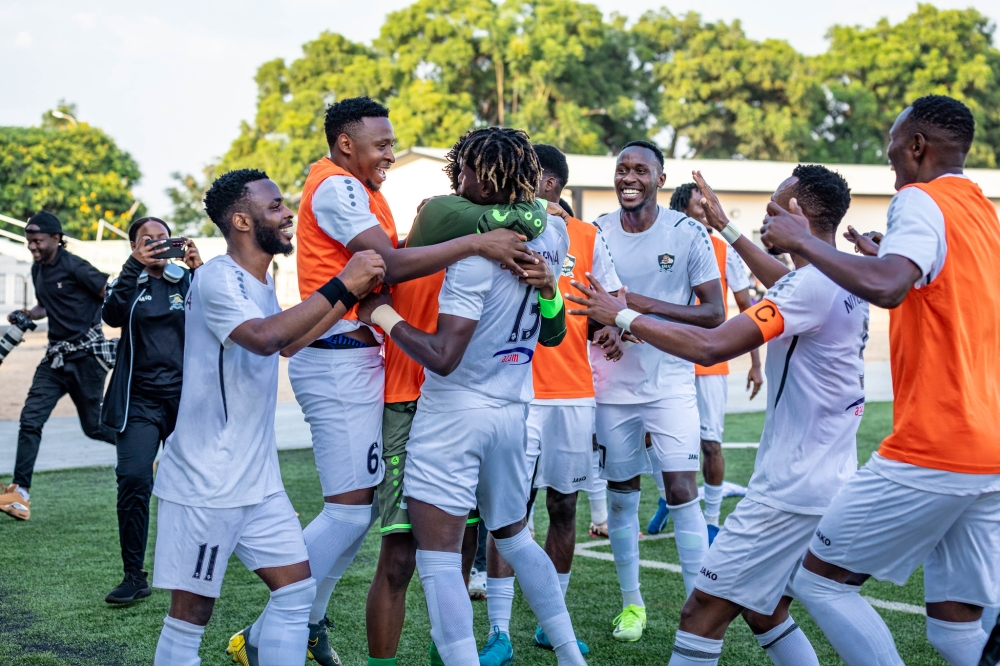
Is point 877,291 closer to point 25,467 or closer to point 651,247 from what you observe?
point 651,247

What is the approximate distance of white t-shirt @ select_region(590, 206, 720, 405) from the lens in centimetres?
571

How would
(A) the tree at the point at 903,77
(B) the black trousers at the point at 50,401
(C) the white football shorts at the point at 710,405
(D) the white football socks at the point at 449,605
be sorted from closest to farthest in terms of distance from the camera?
(D) the white football socks at the point at 449,605 → (C) the white football shorts at the point at 710,405 → (B) the black trousers at the point at 50,401 → (A) the tree at the point at 903,77

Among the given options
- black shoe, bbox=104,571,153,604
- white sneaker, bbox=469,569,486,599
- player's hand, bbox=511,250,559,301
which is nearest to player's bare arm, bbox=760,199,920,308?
player's hand, bbox=511,250,559,301

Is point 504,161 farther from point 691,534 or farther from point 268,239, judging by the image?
point 691,534

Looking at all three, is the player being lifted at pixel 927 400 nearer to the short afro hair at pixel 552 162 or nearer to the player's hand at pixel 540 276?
the player's hand at pixel 540 276

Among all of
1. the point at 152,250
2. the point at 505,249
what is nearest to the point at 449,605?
the point at 505,249

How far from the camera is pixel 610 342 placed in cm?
544

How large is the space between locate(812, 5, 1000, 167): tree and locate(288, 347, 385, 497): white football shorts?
171ft

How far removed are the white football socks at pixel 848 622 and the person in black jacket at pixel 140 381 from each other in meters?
3.87

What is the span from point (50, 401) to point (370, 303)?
16.5ft

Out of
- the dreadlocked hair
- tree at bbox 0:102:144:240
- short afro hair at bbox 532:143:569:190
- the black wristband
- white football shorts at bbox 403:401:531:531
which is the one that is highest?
tree at bbox 0:102:144:240

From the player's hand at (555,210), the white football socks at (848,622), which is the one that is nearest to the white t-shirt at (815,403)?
the white football socks at (848,622)

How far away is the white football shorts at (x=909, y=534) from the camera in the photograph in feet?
11.5

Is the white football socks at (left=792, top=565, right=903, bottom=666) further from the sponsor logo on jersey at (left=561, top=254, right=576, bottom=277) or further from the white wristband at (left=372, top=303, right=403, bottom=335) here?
the sponsor logo on jersey at (left=561, top=254, right=576, bottom=277)
